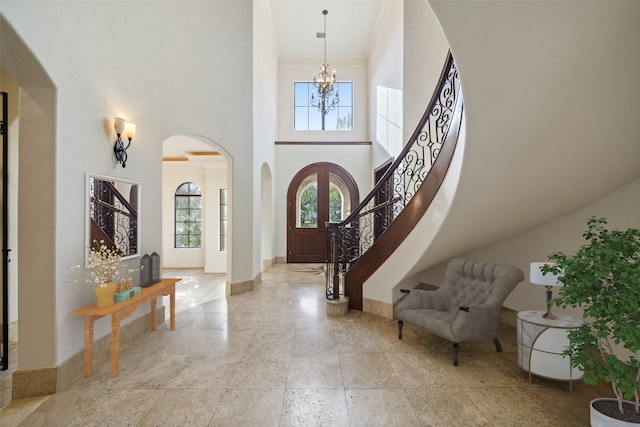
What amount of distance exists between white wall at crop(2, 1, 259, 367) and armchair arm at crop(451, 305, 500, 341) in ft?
12.2

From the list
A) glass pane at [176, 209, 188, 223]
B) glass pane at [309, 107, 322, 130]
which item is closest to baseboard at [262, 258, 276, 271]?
glass pane at [176, 209, 188, 223]

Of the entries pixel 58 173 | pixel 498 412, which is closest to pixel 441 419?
pixel 498 412

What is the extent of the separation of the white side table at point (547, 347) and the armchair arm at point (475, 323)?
1.33 ft

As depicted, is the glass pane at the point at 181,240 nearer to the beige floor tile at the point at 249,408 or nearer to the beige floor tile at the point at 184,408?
the beige floor tile at the point at 184,408

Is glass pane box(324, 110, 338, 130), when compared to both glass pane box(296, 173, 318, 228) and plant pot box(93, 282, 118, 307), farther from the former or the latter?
plant pot box(93, 282, 118, 307)

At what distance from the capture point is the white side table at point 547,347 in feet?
8.87

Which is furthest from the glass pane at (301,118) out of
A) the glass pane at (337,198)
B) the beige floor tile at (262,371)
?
the beige floor tile at (262,371)

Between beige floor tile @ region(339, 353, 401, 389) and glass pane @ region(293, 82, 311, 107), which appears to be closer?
beige floor tile @ region(339, 353, 401, 389)

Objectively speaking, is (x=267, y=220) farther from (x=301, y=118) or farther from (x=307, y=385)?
(x=307, y=385)

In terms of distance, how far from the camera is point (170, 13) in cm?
437

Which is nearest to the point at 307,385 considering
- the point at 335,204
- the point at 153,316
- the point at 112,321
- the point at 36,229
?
the point at 112,321

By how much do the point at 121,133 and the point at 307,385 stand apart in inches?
129

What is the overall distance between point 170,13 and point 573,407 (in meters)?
6.18

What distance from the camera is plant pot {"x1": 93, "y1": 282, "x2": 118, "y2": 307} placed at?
300 centimetres
